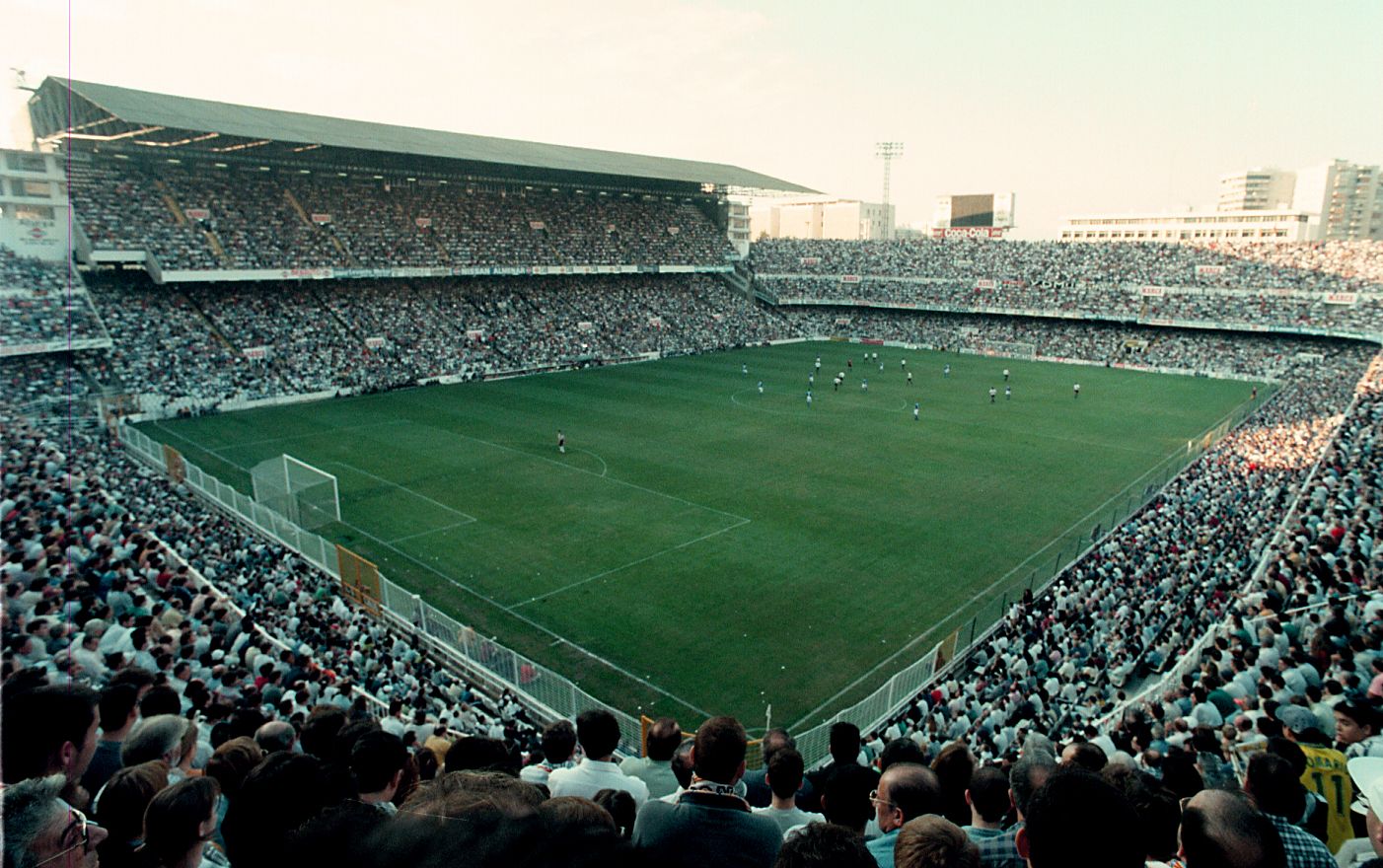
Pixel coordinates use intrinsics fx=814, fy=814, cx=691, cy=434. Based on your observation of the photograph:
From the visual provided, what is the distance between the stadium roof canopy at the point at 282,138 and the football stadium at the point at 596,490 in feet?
1.48

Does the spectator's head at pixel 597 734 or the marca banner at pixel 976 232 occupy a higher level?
the marca banner at pixel 976 232

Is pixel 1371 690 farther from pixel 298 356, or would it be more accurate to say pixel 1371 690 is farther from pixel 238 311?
pixel 238 311

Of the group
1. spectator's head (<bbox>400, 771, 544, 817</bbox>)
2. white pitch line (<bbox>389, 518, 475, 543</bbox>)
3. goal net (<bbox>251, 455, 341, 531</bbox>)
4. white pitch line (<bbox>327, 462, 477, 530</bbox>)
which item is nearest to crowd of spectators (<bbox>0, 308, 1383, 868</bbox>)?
spectator's head (<bbox>400, 771, 544, 817</bbox>)

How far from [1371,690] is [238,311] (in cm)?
4908

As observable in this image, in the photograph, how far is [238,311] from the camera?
146 ft

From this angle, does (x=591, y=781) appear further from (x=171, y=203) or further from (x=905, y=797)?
(x=171, y=203)

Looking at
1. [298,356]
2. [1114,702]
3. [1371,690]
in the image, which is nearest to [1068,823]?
[1371,690]

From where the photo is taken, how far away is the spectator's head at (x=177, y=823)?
3262 mm

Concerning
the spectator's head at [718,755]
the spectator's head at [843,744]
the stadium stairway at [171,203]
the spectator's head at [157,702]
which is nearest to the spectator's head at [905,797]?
the spectator's head at [718,755]

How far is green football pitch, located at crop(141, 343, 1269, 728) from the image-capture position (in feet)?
54.9

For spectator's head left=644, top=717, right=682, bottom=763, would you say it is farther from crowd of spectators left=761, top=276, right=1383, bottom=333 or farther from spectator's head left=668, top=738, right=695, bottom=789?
crowd of spectators left=761, top=276, right=1383, bottom=333

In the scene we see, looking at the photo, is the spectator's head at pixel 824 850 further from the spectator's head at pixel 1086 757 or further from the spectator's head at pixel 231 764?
the spectator's head at pixel 1086 757

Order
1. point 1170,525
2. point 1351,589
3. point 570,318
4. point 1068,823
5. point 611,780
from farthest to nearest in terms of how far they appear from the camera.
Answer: point 570,318, point 1170,525, point 1351,589, point 611,780, point 1068,823

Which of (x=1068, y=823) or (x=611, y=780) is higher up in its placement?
(x=1068, y=823)
